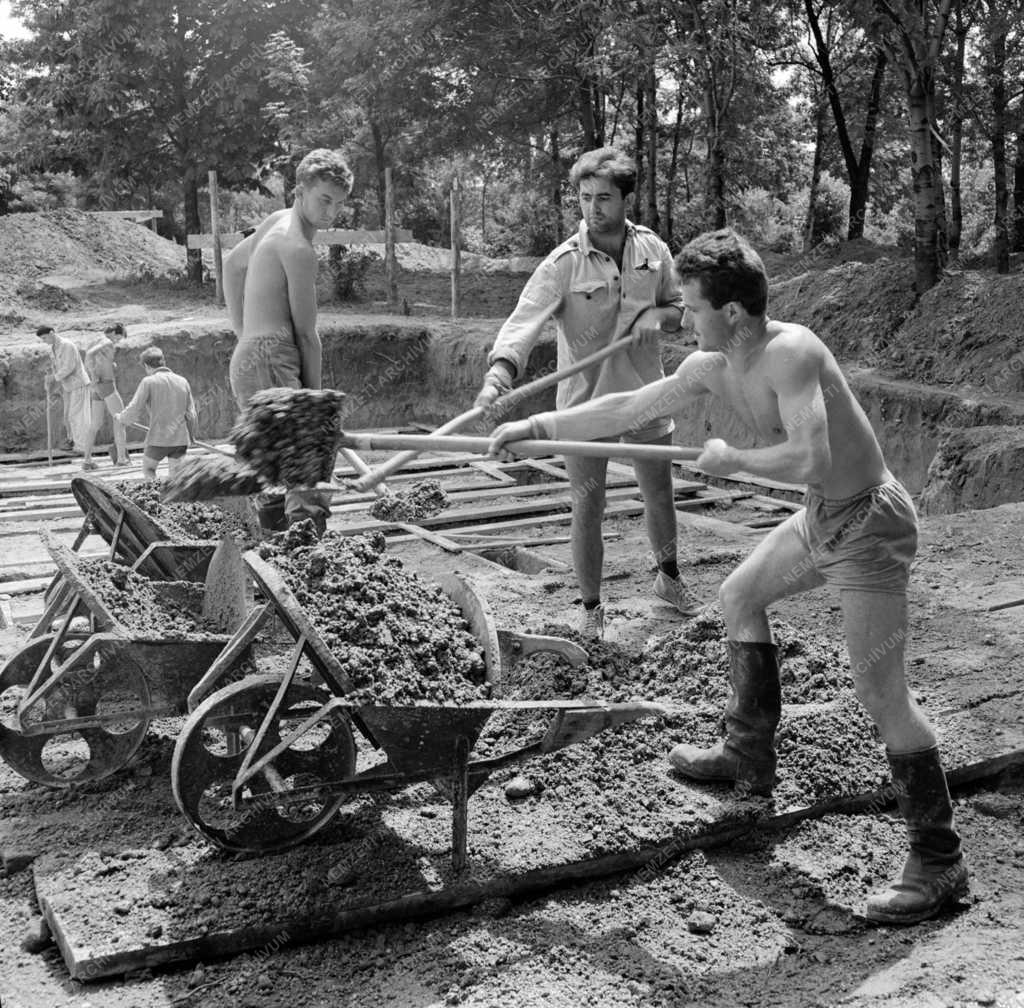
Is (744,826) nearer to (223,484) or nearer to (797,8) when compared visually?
(223,484)

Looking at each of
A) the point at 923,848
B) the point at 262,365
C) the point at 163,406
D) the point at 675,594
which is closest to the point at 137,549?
the point at 262,365

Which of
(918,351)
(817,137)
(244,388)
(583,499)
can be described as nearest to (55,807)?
(244,388)

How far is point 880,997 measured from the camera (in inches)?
116

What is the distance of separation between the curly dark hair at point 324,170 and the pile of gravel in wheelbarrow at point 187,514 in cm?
202

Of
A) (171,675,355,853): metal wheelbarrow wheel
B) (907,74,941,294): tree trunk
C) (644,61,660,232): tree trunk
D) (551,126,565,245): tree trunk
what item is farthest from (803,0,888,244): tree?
(171,675,355,853): metal wheelbarrow wheel

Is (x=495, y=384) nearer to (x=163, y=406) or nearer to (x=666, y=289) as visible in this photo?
(x=666, y=289)

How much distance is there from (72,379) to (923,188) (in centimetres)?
982

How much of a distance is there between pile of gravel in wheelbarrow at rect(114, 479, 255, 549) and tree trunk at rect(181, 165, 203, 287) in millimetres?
14585

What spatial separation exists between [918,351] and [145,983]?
10448mm

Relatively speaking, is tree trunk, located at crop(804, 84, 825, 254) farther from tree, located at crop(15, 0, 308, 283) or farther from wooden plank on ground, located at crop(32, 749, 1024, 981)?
wooden plank on ground, located at crop(32, 749, 1024, 981)

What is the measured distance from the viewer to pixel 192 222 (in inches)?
861

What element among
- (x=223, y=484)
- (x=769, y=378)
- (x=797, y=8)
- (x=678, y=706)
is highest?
(x=797, y=8)

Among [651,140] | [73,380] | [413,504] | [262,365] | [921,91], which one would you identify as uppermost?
[651,140]

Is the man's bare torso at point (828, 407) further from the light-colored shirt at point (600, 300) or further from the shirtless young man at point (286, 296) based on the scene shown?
the shirtless young man at point (286, 296)
